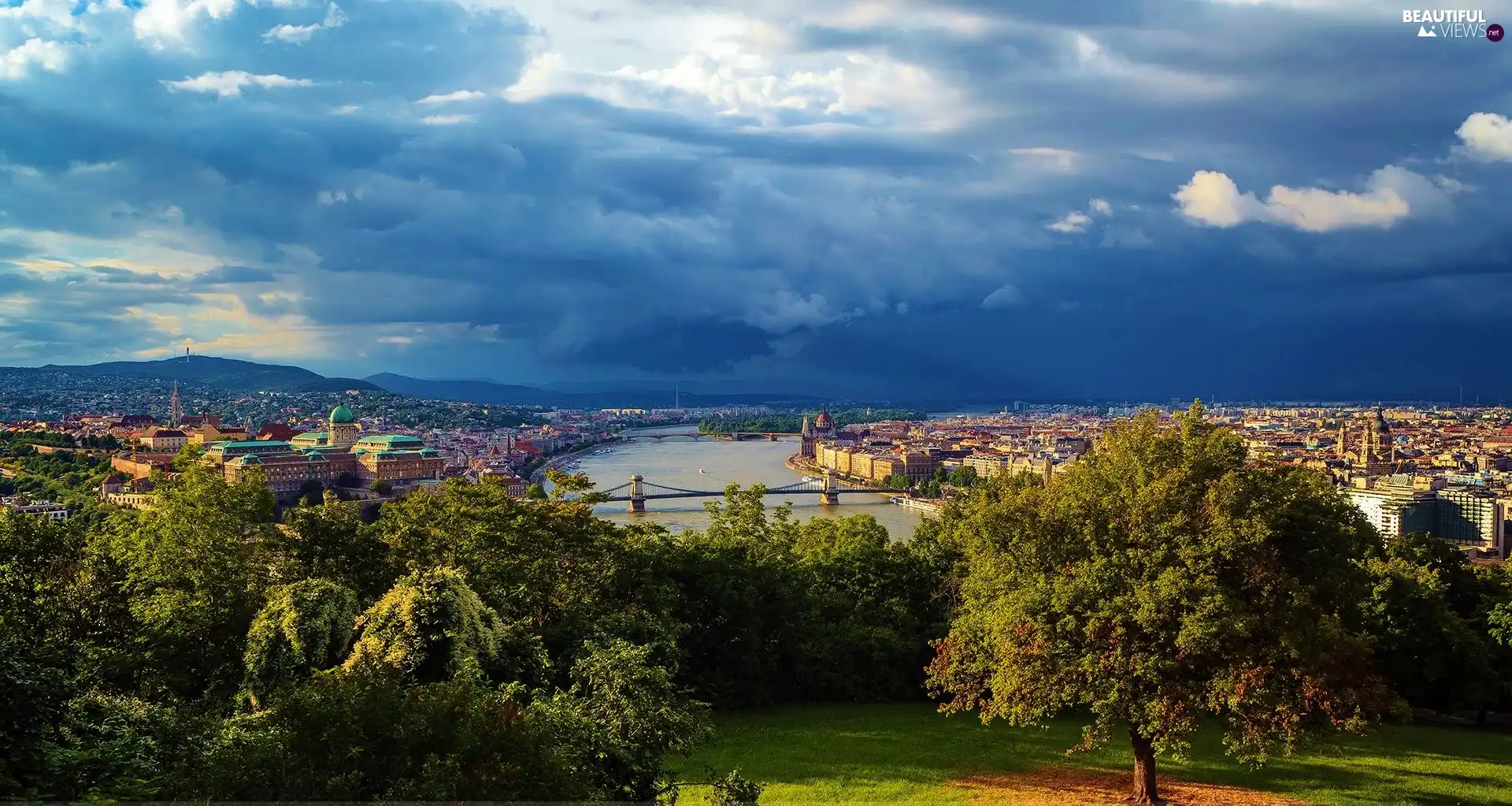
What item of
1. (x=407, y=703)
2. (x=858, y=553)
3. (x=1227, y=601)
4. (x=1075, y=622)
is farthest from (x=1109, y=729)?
(x=858, y=553)

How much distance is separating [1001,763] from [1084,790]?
131 cm

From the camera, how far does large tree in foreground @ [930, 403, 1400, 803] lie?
383 inches

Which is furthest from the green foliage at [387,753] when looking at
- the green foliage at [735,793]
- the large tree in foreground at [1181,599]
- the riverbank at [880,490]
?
the riverbank at [880,490]

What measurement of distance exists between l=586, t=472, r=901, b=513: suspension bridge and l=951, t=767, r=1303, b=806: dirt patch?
52.8 meters

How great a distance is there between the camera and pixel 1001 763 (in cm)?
1258

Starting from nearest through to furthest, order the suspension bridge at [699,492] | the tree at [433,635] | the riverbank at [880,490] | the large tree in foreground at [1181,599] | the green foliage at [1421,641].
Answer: the tree at [433,635]
the large tree in foreground at [1181,599]
the green foliage at [1421,641]
the suspension bridge at [699,492]
the riverbank at [880,490]

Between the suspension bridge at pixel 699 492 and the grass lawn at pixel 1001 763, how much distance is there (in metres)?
50.4

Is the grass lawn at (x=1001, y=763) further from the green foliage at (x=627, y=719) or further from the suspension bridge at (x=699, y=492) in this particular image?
the suspension bridge at (x=699, y=492)

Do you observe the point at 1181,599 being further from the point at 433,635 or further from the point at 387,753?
the point at 387,753

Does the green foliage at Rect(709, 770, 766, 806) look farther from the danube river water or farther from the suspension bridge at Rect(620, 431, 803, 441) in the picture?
the suspension bridge at Rect(620, 431, 803, 441)

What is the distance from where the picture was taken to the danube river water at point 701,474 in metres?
63.8

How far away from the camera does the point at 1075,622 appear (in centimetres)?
1041

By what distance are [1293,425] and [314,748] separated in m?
148

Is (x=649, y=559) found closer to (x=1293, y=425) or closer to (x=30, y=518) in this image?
(x=30, y=518)
